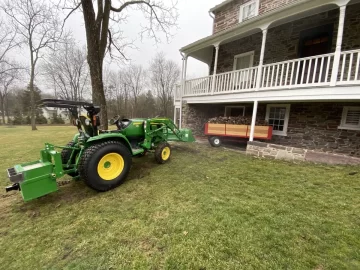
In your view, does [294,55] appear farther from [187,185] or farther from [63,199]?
[63,199]

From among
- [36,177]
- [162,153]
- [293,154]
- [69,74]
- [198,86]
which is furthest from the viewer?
[69,74]

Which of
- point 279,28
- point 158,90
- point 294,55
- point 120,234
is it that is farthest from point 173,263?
point 158,90

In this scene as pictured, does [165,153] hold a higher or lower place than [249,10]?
lower

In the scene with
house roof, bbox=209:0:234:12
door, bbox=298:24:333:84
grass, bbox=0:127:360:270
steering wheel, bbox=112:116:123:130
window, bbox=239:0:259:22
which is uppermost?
house roof, bbox=209:0:234:12

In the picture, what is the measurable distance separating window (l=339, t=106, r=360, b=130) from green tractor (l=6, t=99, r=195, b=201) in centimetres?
664

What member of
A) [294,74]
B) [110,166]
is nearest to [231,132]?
[294,74]

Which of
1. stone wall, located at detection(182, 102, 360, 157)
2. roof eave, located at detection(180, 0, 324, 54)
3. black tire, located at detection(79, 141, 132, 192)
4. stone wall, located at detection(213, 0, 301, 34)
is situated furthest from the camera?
stone wall, located at detection(213, 0, 301, 34)

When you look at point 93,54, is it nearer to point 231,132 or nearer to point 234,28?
point 234,28

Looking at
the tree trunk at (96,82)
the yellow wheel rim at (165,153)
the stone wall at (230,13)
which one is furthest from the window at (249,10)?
the yellow wheel rim at (165,153)

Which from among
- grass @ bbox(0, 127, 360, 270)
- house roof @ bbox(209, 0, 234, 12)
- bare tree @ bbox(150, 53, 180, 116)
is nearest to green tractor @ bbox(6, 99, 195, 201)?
grass @ bbox(0, 127, 360, 270)

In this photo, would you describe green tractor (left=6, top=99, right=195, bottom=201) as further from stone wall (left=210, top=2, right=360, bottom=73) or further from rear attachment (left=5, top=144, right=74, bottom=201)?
stone wall (left=210, top=2, right=360, bottom=73)

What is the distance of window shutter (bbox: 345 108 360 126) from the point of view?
18.0 ft

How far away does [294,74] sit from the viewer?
21.5 ft

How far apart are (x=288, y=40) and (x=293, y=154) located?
15.6 ft
